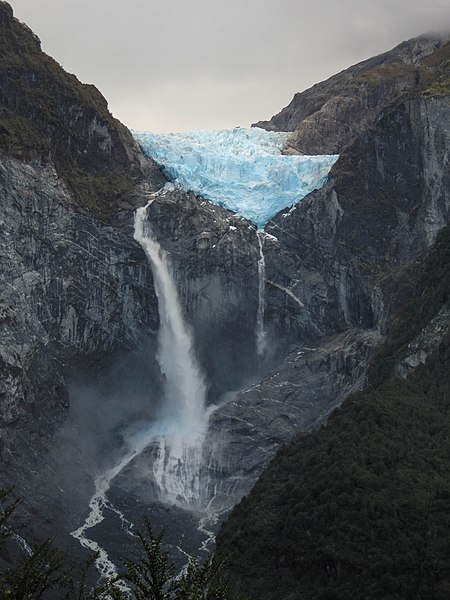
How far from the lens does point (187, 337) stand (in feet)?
270

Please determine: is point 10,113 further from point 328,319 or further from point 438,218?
point 438,218

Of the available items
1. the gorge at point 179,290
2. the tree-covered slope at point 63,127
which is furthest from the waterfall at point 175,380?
the tree-covered slope at point 63,127

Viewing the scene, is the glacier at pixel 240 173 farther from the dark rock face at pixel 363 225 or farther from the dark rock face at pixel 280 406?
the dark rock face at pixel 280 406

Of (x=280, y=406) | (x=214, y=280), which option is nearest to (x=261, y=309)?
(x=214, y=280)

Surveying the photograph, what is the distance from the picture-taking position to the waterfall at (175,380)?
241 feet

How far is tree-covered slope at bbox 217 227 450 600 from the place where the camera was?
128 ft

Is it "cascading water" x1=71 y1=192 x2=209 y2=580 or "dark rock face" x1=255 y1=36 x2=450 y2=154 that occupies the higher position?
"dark rock face" x1=255 y1=36 x2=450 y2=154

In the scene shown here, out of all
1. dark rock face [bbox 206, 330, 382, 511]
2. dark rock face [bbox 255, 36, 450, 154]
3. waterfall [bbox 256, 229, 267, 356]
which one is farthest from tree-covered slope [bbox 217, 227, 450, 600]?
dark rock face [bbox 255, 36, 450, 154]

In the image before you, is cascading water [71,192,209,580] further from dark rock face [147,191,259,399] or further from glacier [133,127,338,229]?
glacier [133,127,338,229]

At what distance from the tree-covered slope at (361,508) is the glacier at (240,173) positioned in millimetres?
36073

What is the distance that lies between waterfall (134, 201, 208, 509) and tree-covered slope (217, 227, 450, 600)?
784 inches

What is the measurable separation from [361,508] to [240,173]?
5509cm

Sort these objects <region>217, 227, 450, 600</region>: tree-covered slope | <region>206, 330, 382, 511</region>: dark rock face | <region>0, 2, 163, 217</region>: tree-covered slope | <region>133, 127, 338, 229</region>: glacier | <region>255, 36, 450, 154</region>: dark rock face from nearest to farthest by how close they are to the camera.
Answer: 1. <region>217, 227, 450, 600</region>: tree-covered slope
2. <region>206, 330, 382, 511</region>: dark rock face
3. <region>0, 2, 163, 217</region>: tree-covered slope
4. <region>133, 127, 338, 229</region>: glacier
5. <region>255, 36, 450, 154</region>: dark rock face

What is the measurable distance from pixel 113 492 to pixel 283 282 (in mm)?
27594
